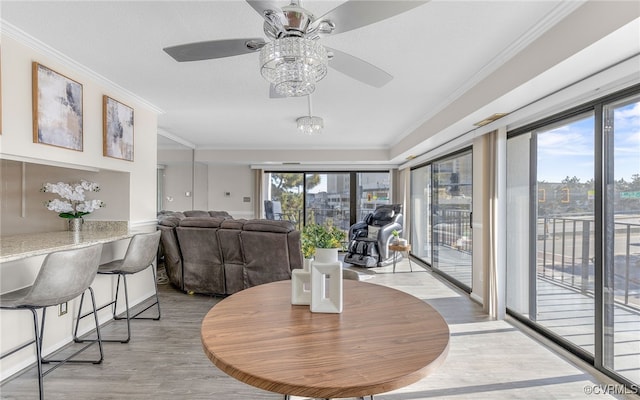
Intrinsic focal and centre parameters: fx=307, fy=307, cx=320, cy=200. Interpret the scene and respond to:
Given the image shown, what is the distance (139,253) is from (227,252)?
3.59ft

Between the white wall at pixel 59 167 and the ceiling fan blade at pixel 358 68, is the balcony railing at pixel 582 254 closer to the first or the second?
the ceiling fan blade at pixel 358 68

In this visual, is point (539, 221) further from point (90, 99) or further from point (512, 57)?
point (90, 99)

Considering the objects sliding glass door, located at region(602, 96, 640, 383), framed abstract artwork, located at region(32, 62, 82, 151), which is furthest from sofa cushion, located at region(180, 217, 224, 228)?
sliding glass door, located at region(602, 96, 640, 383)

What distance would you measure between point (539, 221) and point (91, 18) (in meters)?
3.97

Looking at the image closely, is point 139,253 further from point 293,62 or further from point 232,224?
point 293,62

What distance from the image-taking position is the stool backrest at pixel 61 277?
184 cm

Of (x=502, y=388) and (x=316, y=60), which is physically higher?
(x=316, y=60)

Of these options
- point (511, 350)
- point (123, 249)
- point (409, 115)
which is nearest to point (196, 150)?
point (123, 249)

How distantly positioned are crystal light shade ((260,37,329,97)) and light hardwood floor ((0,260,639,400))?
1127 mm

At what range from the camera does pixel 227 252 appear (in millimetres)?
3797

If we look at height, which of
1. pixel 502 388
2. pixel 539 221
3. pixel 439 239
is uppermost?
pixel 539 221

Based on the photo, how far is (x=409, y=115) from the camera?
14.0 ft

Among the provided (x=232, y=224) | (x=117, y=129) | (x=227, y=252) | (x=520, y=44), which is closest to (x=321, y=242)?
(x=520, y=44)

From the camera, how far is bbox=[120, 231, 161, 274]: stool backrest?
276cm
